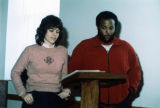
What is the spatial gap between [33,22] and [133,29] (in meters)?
1.50

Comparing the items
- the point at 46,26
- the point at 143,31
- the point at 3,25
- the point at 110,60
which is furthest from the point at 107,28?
the point at 3,25

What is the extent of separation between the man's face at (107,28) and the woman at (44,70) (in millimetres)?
459

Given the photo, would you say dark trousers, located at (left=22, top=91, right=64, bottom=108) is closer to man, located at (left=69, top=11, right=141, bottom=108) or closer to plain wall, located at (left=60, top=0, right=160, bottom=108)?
man, located at (left=69, top=11, right=141, bottom=108)

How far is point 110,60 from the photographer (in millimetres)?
2553

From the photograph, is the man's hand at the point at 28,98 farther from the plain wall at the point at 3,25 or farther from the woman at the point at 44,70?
the plain wall at the point at 3,25

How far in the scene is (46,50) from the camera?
8.06ft

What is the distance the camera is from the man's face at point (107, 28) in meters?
2.54

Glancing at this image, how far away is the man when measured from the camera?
98.5 inches

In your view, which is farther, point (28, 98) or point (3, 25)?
point (3, 25)

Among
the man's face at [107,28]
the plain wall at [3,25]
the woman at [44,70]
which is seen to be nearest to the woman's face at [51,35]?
the woman at [44,70]

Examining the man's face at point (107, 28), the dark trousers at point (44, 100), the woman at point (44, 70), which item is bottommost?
the dark trousers at point (44, 100)

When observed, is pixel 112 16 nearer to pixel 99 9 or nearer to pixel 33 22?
pixel 99 9

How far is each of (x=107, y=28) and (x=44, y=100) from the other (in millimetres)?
992

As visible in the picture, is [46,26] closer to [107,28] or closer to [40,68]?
[40,68]
